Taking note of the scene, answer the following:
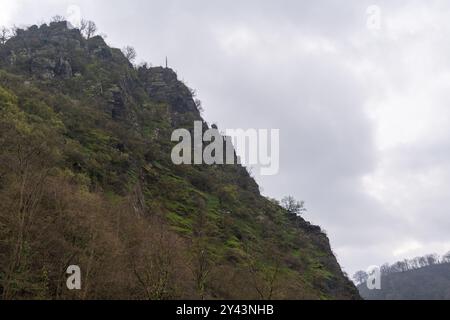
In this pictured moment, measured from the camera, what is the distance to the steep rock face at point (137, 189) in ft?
118

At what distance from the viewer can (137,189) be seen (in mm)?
69312

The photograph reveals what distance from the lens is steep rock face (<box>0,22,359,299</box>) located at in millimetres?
36094

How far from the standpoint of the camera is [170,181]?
90250 mm

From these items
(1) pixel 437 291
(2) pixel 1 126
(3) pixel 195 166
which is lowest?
(1) pixel 437 291
